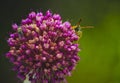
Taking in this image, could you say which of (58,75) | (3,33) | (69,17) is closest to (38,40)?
(58,75)

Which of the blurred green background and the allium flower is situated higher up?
the blurred green background

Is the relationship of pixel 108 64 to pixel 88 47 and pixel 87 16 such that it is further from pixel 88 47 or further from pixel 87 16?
pixel 87 16

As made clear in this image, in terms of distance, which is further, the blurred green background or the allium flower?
the blurred green background

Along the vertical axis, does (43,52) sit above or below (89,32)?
below

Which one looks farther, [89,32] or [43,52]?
[89,32]
